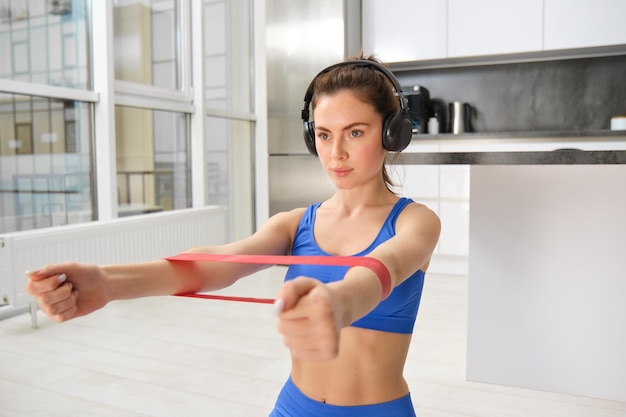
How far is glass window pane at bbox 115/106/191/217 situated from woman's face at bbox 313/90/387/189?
3.46 meters

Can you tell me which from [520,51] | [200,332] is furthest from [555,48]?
[200,332]

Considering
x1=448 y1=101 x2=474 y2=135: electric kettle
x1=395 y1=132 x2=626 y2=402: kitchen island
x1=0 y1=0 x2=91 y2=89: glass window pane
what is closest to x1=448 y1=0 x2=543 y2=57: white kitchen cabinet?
x1=448 y1=101 x2=474 y2=135: electric kettle

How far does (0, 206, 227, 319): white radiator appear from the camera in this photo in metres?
3.01

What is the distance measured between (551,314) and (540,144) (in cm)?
276

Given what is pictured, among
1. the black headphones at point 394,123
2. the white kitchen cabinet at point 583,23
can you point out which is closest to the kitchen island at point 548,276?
the black headphones at point 394,123

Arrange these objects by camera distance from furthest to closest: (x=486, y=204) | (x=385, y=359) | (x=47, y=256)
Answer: (x=47, y=256), (x=486, y=204), (x=385, y=359)

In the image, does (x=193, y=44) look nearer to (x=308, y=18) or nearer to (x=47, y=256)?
(x=308, y=18)

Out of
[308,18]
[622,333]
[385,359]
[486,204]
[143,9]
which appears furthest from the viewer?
[308,18]

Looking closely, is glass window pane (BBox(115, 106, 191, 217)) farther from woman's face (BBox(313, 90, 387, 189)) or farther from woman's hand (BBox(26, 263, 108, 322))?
woman's hand (BBox(26, 263, 108, 322))

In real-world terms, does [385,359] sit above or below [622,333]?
above

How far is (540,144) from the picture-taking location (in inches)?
183

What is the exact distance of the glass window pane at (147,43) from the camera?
4.11 metres

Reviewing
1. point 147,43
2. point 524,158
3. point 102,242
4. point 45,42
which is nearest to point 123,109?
point 147,43

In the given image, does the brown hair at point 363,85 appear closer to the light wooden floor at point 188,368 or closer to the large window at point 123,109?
the light wooden floor at point 188,368
